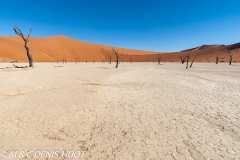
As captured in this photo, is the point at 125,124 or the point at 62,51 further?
the point at 62,51

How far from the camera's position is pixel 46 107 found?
641 centimetres

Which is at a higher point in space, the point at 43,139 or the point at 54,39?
the point at 54,39

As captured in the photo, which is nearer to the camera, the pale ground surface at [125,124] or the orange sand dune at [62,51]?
the pale ground surface at [125,124]

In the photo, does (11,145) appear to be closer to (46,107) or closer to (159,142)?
(46,107)

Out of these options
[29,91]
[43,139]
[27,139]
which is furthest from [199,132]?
[29,91]

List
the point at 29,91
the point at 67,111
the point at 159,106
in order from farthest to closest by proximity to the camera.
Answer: the point at 29,91 → the point at 159,106 → the point at 67,111

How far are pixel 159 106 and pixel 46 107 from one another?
15.4ft

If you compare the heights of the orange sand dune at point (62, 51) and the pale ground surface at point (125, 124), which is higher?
the orange sand dune at point (62, 51)

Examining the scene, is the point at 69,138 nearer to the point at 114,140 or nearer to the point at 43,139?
the point at 43,139

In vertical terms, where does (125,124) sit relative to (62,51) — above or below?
below

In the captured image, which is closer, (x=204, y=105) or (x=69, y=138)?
(x=69, y=138)

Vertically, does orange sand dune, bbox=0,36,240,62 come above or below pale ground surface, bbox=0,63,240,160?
above

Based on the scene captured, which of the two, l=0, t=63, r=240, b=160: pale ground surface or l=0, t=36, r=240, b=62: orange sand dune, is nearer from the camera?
l=0, t=63, r=240, b=160: pale ground surface

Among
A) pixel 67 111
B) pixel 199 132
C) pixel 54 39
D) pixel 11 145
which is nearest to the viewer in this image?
pixel 11 145
